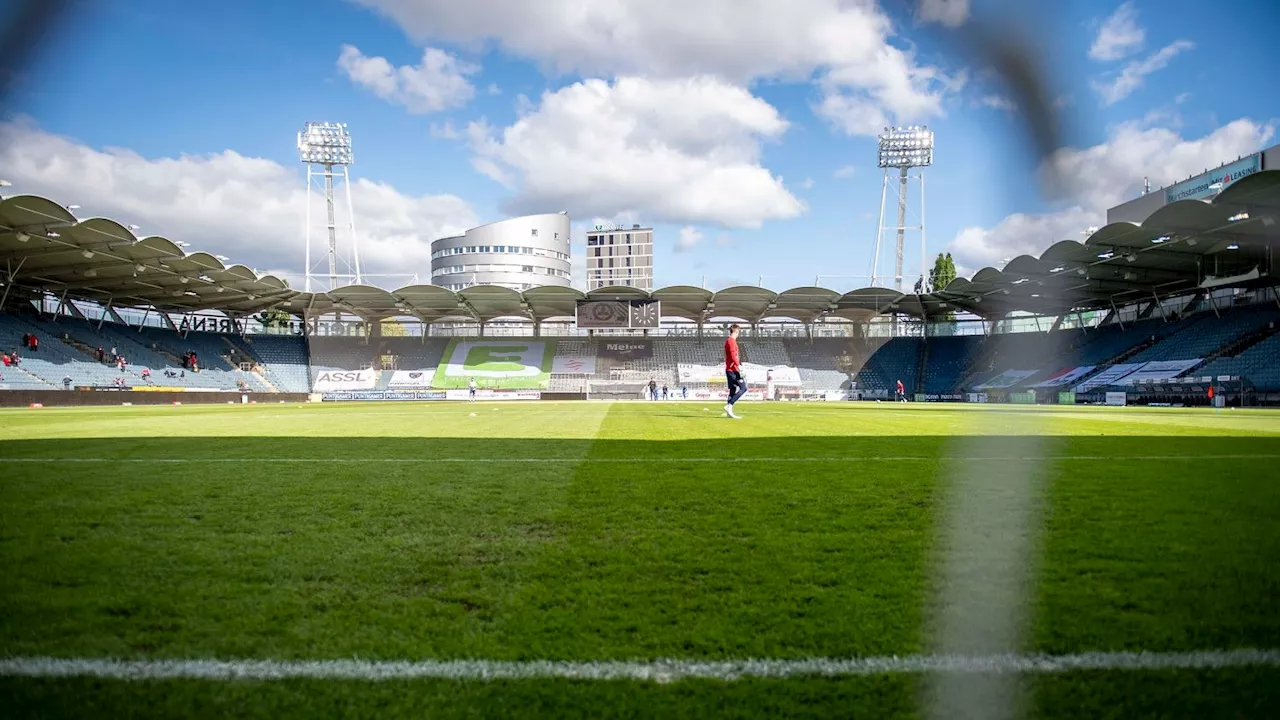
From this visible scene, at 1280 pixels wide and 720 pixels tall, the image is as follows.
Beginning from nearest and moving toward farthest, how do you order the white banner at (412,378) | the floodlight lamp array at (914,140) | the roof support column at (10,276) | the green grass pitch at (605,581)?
the floodlight lamp array at (914,140), the green grass pitch at (605,581), the roof support column at (10,276), the white banner at (412,378)

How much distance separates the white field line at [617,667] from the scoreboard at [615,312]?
50.9m

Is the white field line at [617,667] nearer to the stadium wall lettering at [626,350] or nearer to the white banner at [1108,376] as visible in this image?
the white banner at [1108,376]

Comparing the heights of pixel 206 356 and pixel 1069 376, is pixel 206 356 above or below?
above

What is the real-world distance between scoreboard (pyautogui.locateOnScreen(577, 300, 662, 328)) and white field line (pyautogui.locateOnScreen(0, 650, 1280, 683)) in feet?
167

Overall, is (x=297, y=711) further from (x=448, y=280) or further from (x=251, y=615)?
(x=448, y=280)

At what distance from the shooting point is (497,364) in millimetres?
57156

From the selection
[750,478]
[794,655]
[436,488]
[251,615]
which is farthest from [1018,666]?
[436,488]

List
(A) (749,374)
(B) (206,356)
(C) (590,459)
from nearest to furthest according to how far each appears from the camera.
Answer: (C) (590,459)
(B) (206,356)
(A) (749,374)

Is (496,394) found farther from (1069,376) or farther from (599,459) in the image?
(599,459)

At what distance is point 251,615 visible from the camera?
2.52 metres

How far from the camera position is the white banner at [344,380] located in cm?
5494

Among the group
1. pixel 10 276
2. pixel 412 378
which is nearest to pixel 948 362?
pixel 412 378

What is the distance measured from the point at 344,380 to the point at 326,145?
22014 mm

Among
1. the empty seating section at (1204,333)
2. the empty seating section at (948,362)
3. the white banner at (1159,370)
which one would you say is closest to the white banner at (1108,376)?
the white banner at (1159,370)
